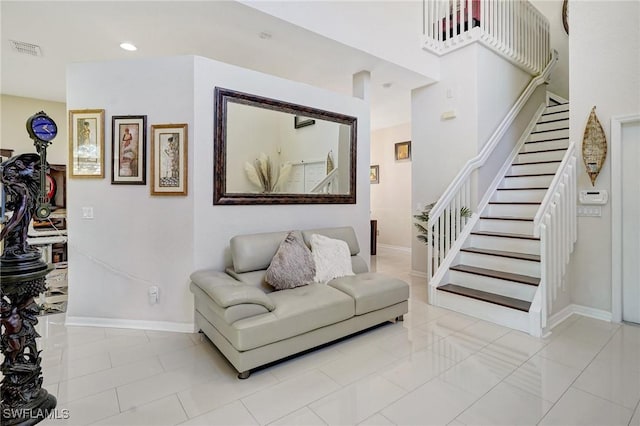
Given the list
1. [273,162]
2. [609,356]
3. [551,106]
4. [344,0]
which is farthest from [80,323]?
[551,106]

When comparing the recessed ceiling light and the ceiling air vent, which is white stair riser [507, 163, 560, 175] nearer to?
the recessed ceiling light

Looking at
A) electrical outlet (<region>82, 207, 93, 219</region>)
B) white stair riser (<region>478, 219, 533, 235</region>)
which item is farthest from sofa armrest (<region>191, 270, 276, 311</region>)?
white stair riser (<region>478, 219, 533, 235</region>)

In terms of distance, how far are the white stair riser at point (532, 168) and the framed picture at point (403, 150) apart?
8.12 ft

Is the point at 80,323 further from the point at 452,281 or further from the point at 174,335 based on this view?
the point at 452,281

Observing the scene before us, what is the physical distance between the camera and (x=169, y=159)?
302cm

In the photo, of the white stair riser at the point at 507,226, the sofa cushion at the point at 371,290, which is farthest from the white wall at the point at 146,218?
the white stair riser at the point at 507,226

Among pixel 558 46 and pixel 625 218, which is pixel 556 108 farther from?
pixel 625 218

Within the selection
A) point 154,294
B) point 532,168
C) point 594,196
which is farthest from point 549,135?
point 154,294

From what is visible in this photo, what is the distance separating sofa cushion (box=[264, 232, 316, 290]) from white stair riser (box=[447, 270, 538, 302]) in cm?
183

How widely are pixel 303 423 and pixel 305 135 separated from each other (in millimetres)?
2858

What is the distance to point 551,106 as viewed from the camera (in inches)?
221

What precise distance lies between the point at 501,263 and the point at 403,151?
4124 millimetres

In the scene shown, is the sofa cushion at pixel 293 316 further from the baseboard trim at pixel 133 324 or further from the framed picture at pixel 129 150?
the framed picture at pixel 129 150

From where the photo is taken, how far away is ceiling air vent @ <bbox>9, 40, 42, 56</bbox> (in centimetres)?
354
